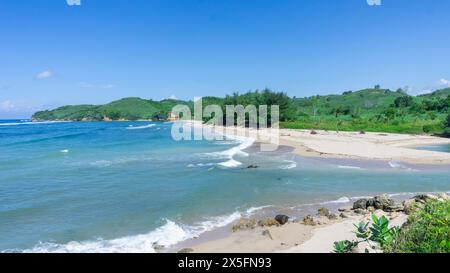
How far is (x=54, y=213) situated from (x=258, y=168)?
50.4 ft

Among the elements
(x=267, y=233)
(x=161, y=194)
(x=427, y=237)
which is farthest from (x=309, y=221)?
(x=161, y=194)

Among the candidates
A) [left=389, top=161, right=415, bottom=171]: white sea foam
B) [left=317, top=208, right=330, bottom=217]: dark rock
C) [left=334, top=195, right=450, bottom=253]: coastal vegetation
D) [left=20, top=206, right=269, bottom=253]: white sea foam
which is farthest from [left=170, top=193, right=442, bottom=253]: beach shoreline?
[left=389, top=161, right=415, bottom=171]: white sea foam

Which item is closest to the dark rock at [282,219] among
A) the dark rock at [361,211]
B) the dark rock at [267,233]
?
the dark rock at [267,233]

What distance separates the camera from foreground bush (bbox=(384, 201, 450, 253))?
5.94 meters

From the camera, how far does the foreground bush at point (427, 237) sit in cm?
594

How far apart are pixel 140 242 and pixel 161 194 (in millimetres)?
7550

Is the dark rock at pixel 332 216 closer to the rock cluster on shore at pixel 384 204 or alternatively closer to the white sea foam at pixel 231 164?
the rock cluster on shore at pixel 384 204

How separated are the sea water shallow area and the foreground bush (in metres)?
7.65

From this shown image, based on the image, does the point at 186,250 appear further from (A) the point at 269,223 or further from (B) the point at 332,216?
(B) the point at 332,216

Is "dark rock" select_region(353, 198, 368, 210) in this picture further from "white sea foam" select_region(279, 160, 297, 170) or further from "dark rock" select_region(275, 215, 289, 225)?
"white sea foam" select_region(279, 160, 297, 170)
